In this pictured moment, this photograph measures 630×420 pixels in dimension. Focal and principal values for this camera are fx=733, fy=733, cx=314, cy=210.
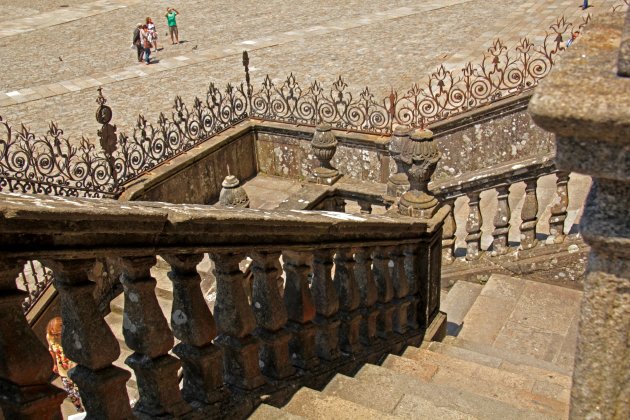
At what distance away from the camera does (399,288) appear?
5.29 m

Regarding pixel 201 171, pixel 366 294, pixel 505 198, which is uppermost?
pixel 366 294

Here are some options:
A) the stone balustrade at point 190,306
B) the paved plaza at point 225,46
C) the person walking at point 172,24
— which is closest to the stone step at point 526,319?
the stone balustrade at point 190,306

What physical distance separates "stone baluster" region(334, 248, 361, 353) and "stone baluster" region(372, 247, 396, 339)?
394 mm

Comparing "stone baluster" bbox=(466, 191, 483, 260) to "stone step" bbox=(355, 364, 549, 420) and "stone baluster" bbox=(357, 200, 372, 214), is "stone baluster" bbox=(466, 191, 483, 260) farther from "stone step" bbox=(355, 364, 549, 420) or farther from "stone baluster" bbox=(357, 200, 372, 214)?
"stone step" bbox=(355, 364, 549, 420)

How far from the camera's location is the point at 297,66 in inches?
742

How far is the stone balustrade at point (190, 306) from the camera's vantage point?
2.24 meters

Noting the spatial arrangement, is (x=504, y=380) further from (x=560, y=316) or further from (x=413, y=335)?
(x=560, y=316)

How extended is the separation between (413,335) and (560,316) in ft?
6.79

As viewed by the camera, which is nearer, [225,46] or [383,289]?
[383,289]

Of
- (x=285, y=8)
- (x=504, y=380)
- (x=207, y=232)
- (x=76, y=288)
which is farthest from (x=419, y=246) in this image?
(x=285, y=8)

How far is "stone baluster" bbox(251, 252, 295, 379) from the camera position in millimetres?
3404

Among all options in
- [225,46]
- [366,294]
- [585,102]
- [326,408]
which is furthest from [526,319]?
[225,46]

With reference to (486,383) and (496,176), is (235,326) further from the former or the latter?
(496,176)

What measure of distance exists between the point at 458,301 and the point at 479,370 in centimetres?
253
